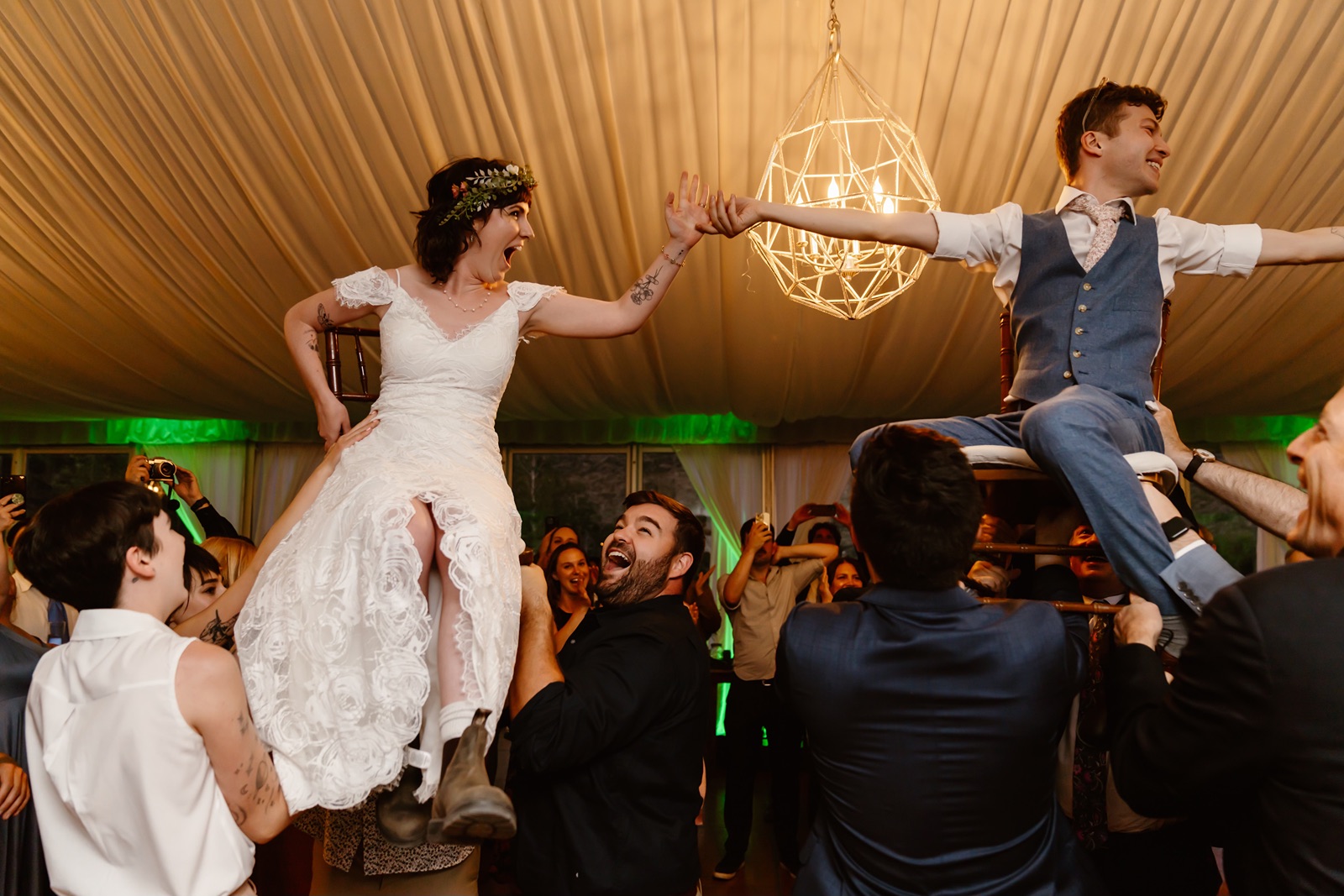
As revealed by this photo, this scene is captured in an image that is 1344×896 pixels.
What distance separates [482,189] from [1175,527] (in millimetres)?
1808

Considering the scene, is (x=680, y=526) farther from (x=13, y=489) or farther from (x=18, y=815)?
(x=13, y=489)

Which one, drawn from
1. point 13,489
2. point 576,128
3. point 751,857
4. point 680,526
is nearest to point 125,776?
point 680,526

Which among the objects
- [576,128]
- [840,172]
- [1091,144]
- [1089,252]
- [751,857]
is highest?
[576,128]

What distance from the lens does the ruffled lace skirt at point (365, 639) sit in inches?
74.0

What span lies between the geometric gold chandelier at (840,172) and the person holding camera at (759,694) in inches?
80.2

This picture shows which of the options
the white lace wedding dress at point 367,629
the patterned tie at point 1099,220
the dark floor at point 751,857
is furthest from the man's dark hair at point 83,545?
the dark floor at point 751,857

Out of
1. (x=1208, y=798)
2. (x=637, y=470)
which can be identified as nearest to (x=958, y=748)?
(x=1208, y=798)

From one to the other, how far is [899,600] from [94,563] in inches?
58.4

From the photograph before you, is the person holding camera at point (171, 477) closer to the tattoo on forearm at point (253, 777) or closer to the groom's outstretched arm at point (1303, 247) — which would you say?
the tattoo on forearm at point (253, 777)

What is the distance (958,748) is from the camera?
172 cm

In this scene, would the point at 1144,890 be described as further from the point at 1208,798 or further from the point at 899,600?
the point at 899,600

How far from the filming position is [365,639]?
1.96m

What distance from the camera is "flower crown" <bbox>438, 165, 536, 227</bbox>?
2496mm

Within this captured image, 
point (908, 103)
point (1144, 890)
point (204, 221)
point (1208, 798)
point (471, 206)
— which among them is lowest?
point (1144, 890)
